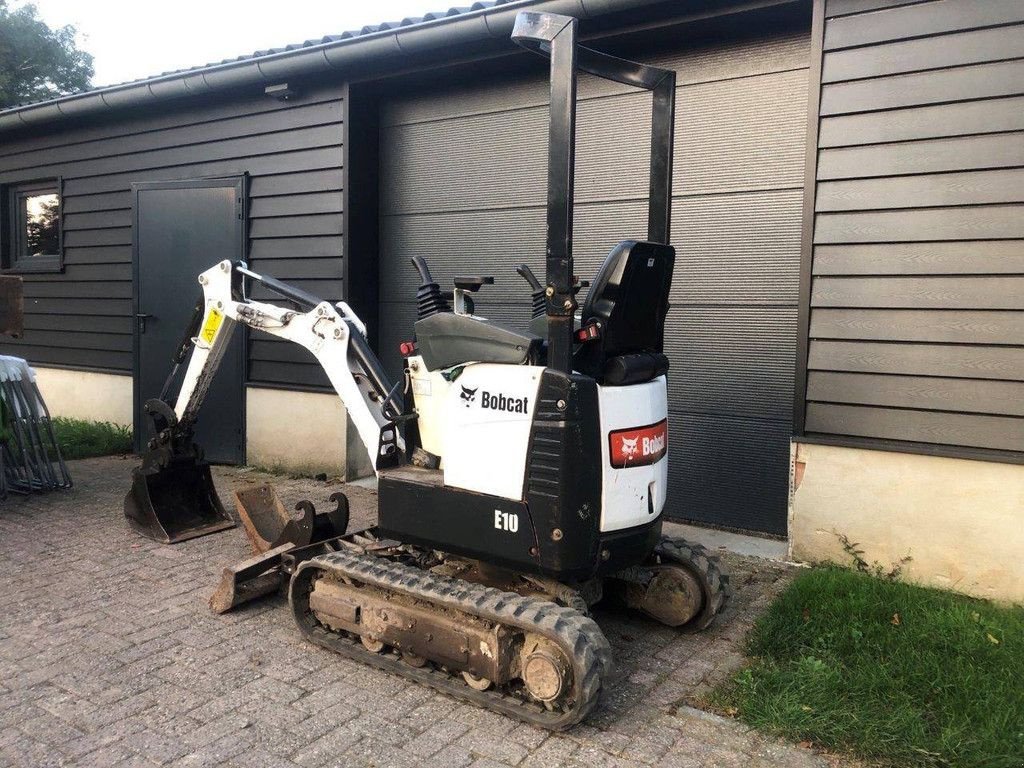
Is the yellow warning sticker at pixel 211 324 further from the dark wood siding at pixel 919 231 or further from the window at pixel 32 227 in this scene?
the window at pixel 32 227

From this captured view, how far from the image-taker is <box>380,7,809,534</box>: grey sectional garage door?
5.13 meters

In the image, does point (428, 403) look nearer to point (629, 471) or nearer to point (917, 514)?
point (629, 471)

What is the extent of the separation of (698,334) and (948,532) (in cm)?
191

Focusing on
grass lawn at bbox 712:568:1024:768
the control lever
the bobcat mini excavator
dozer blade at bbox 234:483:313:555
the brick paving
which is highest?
the control lever

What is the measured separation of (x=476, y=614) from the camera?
301 centimetres

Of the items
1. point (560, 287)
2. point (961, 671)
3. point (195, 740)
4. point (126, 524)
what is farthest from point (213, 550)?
point (961, 671)

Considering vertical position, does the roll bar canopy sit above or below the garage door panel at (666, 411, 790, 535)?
above

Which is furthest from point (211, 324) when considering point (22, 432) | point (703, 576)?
point (703, 576)

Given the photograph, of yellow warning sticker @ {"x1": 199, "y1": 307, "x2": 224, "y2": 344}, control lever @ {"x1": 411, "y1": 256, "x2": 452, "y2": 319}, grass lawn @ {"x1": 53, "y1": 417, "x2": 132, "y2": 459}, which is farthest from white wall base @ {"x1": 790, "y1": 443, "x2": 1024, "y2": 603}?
grass lawn @ {"x1": 53, "y1": 417, "x2": 132, "y2": 459}

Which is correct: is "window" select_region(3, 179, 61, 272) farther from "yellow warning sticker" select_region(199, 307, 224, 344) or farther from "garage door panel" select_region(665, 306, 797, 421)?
"garage door panel" select_region(665, 306, 797, 421)

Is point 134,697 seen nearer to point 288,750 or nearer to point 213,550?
point 288,750

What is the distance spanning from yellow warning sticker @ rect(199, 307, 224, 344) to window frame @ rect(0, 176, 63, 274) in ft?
17.7

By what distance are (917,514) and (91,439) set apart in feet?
23.8

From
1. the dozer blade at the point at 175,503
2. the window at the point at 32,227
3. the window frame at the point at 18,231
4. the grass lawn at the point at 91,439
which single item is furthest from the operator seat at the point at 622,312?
the window at the point at 32,227
